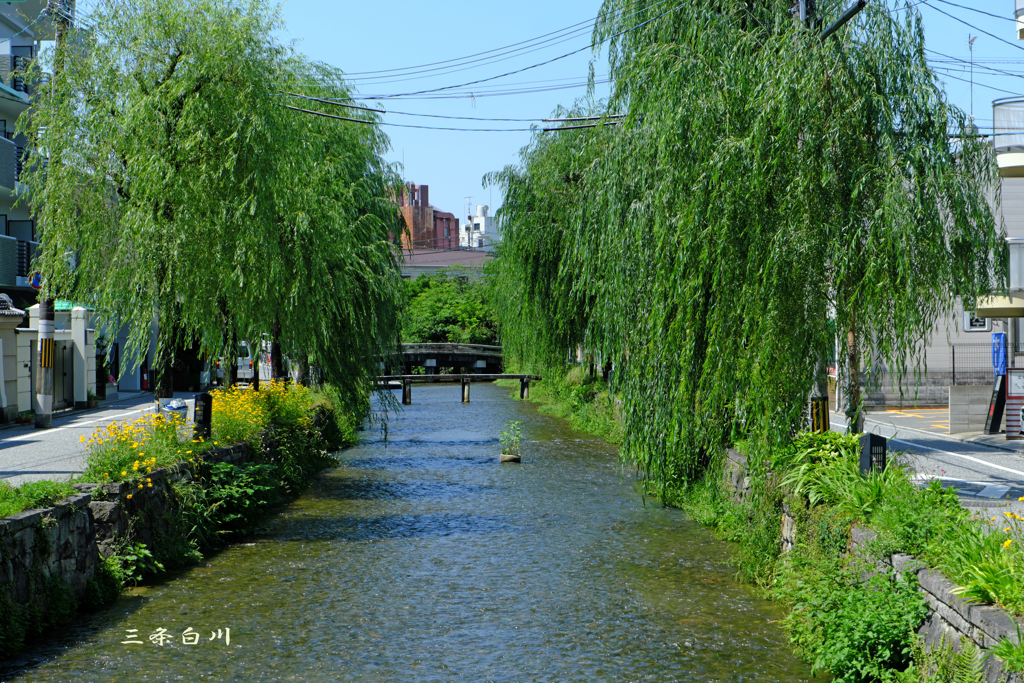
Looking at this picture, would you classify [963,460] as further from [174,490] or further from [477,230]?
[477,230]

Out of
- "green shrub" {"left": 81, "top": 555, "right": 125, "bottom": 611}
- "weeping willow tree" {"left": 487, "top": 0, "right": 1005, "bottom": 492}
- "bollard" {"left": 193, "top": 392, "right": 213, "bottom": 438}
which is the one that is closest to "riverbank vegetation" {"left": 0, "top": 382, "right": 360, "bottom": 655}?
"green shrub" {"left": 81, "top": 555, "right": 125, "bottom": 611}

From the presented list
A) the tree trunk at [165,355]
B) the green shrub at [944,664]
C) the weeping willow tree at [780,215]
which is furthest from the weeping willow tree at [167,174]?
the green shrub at [944,664]

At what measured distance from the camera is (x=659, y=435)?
1265 cm

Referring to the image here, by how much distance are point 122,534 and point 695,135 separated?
7928mm

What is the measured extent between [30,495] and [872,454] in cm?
811

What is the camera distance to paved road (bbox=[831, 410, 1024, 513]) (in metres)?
13.1

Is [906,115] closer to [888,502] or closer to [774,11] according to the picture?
[774,11]

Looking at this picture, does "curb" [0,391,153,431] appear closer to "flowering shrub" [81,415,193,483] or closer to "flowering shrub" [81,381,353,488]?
"flowering shrub" [81,381,353,488]

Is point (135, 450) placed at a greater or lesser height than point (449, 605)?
greater

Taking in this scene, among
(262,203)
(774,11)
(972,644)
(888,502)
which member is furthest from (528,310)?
(972,644)

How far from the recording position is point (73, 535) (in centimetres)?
944

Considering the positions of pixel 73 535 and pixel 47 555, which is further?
pixel 73 535

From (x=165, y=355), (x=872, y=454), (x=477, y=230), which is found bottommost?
(x=872, y=454)

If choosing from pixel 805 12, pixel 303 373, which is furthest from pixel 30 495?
pixel 303 373
